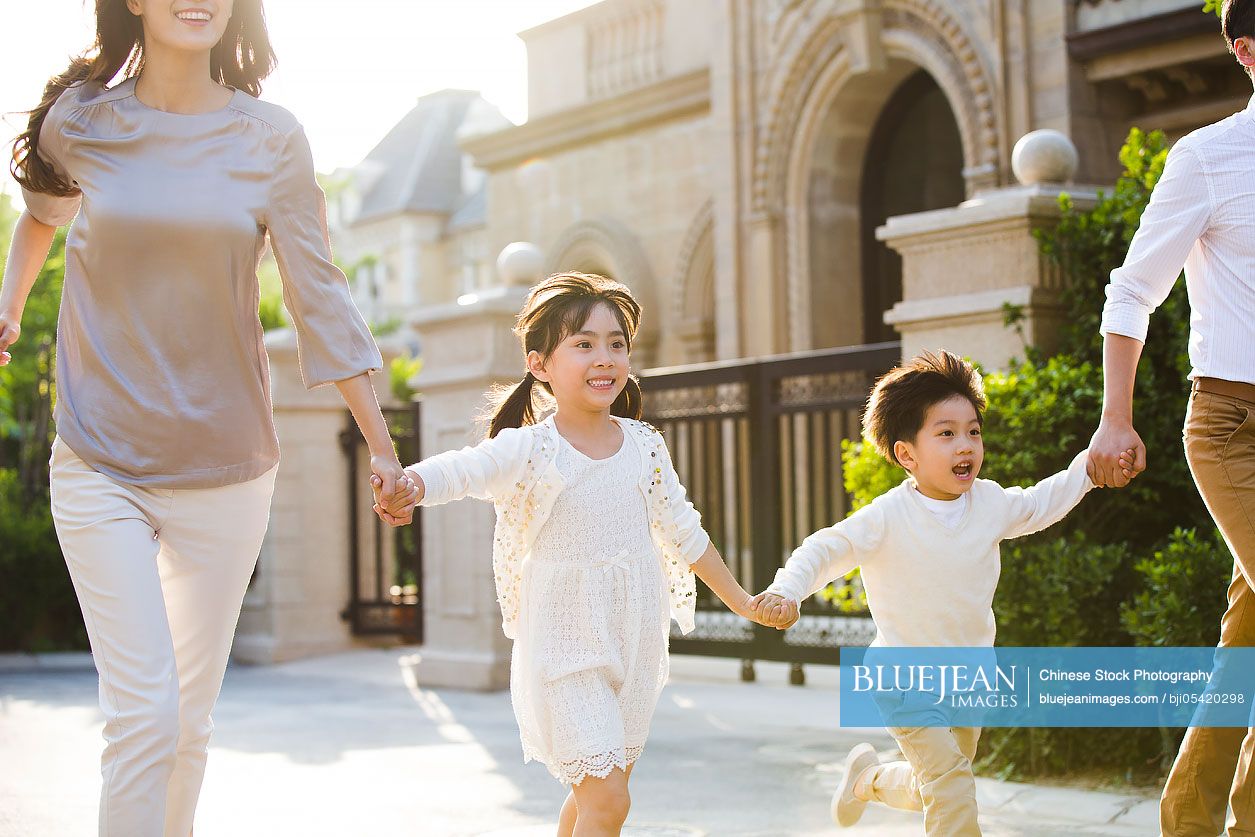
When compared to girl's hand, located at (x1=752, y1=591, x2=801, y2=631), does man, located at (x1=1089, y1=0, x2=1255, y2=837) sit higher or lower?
higher

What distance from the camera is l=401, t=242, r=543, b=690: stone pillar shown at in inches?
385

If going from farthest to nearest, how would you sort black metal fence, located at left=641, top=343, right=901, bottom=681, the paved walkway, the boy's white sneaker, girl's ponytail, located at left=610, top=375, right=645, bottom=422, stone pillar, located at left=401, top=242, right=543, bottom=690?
1. stone pillar, located at left=401, top=242, right=543, bottom=690
2. black metal fence, located at left=641, top=343, right=901, bottom=681
3. the paved walkway
4. the boy's white sneaker
5. girl's ponytail, located at left=610, top=375, right=645, bottom=422

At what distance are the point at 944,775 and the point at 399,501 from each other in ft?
5.44

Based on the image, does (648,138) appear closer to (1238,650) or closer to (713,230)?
(713,230)

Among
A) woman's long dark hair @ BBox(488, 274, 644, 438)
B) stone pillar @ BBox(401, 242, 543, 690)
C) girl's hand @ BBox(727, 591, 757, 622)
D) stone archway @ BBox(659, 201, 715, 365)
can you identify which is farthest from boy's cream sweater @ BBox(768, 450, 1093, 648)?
stone archway @ BBox(659, 201, 715, 365)

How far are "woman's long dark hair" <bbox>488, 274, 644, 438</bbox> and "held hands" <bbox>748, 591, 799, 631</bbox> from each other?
30.2 inches

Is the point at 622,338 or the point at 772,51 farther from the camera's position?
the point at 772,51

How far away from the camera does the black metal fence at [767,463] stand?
8.65m

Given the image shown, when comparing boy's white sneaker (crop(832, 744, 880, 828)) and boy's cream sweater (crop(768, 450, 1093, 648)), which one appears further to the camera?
boy's white sneaker (crop(832, 744, 880, 828))

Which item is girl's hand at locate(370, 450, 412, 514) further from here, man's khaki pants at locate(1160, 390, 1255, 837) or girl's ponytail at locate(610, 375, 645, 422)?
man's khaki pants at locate(1160, 390, 1255, 837)

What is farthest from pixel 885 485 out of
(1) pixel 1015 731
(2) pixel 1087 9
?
(2) pixel 1087 9

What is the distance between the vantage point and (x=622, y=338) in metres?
4.11

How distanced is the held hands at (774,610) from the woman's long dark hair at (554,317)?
77cm

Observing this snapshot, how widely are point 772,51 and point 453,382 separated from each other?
5.31m
